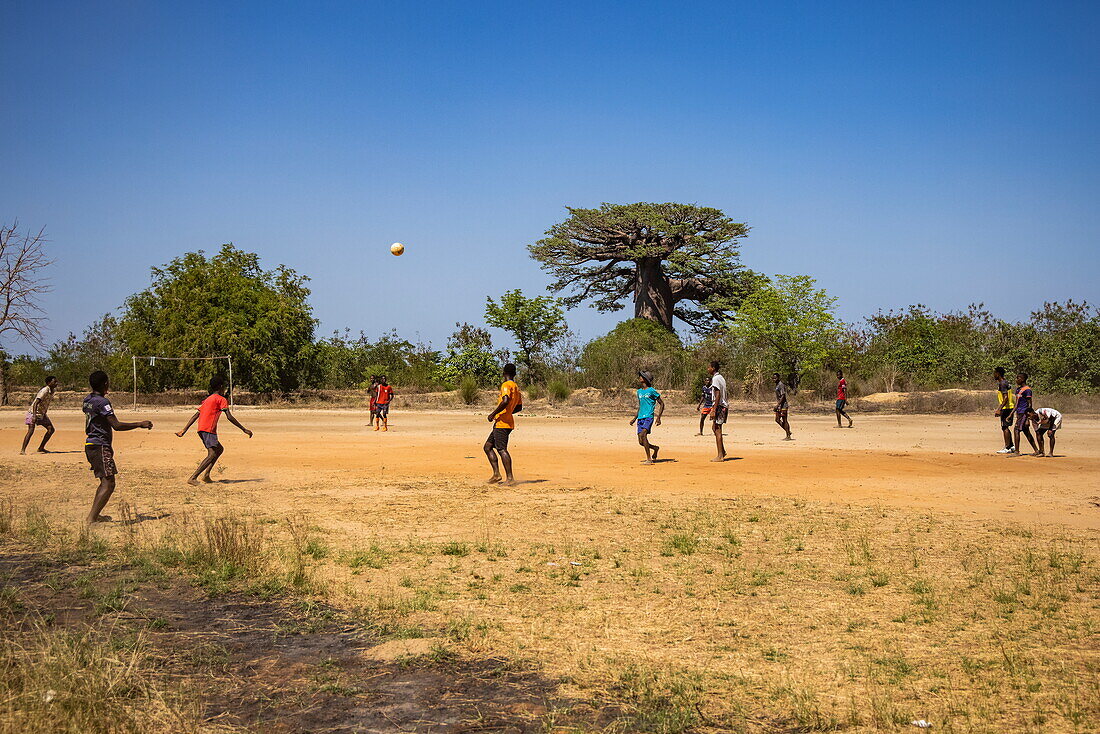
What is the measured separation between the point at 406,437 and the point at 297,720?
2094 cm

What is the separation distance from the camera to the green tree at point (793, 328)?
4241 centimetres

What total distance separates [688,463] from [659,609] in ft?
34.9

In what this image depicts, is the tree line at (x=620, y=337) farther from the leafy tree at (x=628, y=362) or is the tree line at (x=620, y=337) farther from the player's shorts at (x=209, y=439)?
the player's shorts at (x=209, y=439)

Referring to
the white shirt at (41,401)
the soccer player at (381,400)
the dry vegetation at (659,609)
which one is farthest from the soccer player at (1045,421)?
the white shirt at (41,401)

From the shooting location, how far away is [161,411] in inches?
1619

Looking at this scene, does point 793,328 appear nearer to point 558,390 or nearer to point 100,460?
point 558,390

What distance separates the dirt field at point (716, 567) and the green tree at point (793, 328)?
23.7 m

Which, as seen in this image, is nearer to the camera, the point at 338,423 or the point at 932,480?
the point at 932,480

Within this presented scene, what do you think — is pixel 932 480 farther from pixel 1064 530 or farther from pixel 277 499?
pixel 277 499

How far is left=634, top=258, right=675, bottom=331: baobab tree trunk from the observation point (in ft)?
183

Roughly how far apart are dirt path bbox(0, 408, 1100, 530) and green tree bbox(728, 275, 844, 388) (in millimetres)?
12563

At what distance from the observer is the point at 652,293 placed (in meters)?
56.0

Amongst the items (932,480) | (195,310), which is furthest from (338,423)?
(932,480)

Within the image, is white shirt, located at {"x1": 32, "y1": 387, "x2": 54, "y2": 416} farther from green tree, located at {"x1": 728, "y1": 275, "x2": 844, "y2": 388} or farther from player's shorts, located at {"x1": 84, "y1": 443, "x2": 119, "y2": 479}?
green tree, located at {"x1": 728, "y1": 275, "x2": 844, "y2": 388}
